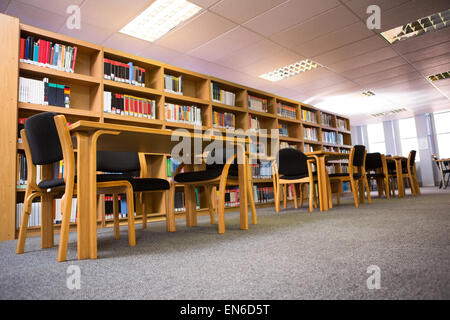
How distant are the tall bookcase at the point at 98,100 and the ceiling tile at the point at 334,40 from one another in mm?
1058

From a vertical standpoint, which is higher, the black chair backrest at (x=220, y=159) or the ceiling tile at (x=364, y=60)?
the ceiling tile at (x=364, y=60)

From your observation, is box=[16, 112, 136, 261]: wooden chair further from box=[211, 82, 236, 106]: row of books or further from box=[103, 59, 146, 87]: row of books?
box=[211, 82, 236, 106]: row of books

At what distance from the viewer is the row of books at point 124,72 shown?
11.1 ft

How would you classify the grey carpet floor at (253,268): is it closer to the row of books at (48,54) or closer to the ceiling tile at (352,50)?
the row of books at (48,54)

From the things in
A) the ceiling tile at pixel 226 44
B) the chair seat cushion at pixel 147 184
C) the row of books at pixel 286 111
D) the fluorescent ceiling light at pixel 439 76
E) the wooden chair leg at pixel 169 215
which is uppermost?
the fluorescent ceiling light at pixel 439 76

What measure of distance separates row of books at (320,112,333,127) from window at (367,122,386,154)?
15.6 feet

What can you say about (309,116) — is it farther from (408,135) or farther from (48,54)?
(408,135)

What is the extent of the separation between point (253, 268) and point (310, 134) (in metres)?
5.50

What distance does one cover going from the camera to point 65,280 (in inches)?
44.1

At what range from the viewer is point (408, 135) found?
1012 centimetres

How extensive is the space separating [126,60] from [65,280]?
312 cm

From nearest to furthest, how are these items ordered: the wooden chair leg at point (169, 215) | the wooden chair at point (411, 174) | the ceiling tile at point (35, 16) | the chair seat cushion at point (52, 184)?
the chair seat cushion at point (52, 184) < the wooden chair leg at point (169, 215) < the ceiling tile at point (35, 16) < the wooden chair at point (411, 174)

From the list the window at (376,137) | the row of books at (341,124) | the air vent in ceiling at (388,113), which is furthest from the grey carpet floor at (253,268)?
the window at (376,137)

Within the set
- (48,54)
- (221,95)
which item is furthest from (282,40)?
(48,54)
